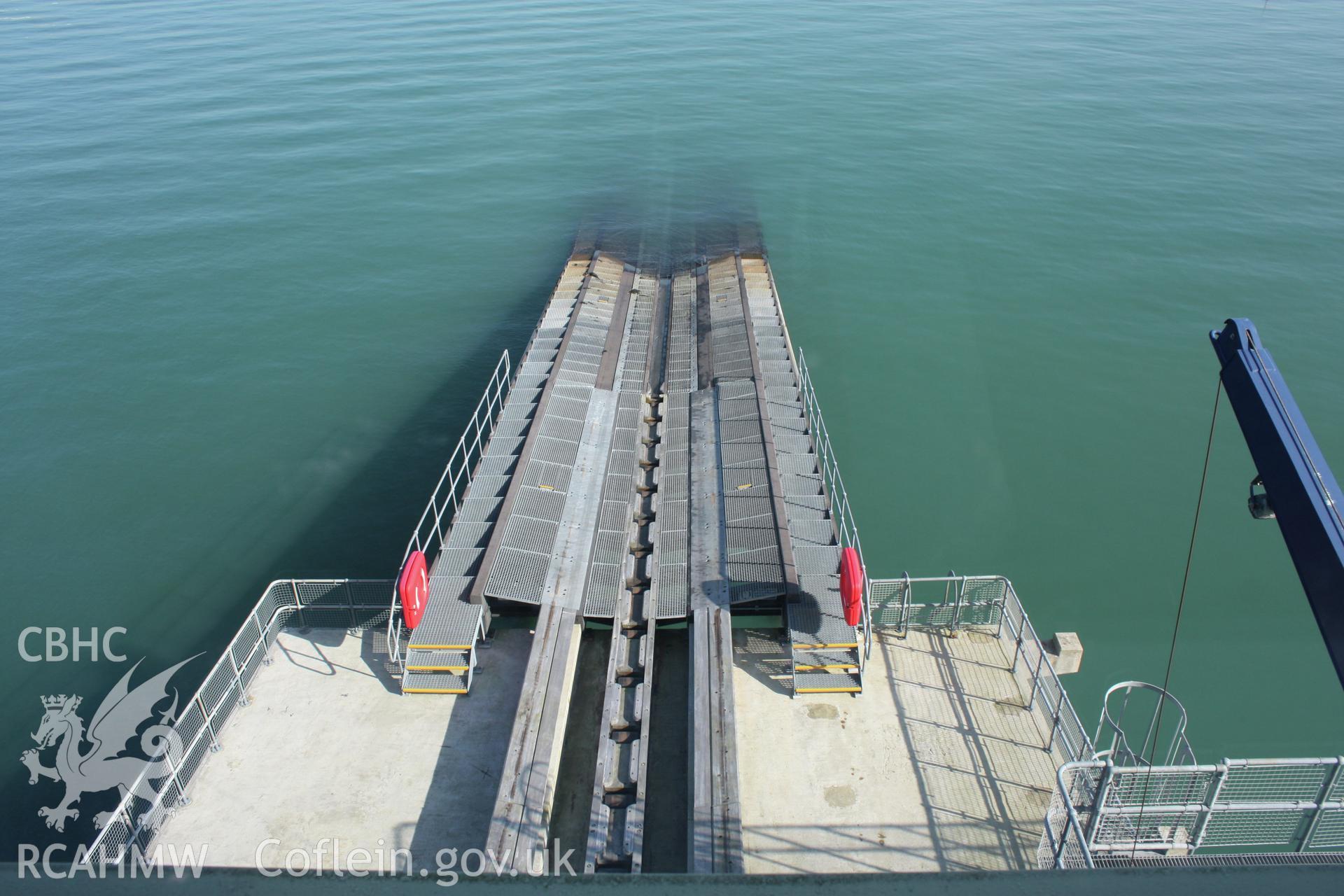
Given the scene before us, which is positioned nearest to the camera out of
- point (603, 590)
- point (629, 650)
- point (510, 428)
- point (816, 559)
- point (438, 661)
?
point (438, 661)

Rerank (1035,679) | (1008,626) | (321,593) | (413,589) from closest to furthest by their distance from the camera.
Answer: (1035,679), (413,589), (1008,626), (321,593)

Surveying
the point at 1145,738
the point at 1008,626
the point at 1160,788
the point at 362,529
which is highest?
the point at 362,529

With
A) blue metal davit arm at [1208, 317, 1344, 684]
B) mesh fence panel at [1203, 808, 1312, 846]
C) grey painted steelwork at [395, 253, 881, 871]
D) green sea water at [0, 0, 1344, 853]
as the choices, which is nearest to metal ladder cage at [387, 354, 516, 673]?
grey painted steelwork at [395, 253, 881, 871]

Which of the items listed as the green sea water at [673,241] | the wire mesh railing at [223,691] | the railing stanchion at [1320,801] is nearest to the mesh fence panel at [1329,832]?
the railing stanchion at [1320,801]

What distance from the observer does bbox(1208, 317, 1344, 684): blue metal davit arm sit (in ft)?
41.0

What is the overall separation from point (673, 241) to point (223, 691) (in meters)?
30.6

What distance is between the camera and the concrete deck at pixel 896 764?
1387 cm

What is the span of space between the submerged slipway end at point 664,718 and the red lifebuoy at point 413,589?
13 centimetres

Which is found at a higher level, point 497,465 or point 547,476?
point 497,465

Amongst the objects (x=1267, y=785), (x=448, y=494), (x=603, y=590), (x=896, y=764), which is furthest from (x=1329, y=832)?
(x=448, y=494)

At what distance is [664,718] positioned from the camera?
54.7 ft

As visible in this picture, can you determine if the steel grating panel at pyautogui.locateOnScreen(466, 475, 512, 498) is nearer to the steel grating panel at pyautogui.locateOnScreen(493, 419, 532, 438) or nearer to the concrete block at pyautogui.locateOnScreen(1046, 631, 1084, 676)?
the steel grating panel at pyautogui.locateOnScreen(493, 419, 532, 438)

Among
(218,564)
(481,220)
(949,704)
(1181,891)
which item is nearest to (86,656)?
(218,564)

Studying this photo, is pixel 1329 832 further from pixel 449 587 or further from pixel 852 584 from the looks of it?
pixel 449 587
